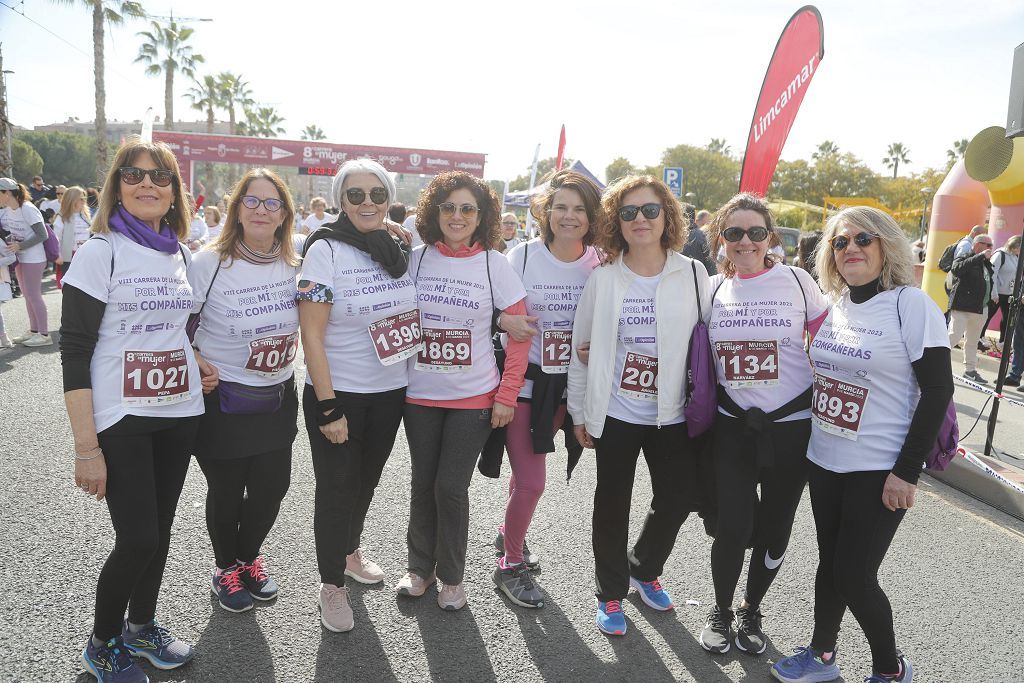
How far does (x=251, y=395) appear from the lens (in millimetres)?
2855

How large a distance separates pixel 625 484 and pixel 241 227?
2053 millimetres

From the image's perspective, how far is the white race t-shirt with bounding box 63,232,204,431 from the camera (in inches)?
93.0

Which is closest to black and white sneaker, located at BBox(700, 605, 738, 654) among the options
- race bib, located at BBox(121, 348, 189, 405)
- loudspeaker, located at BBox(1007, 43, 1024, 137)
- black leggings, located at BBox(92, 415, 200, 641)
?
black leggings, located at BBox(92, 415, 200, 641)

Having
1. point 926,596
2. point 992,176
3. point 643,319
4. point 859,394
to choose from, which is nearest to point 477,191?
point 643,319

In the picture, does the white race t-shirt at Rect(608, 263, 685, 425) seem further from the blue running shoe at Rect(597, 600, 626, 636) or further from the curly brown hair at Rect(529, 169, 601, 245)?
the blue running shoe at Rect(597, 600, 626, 636)

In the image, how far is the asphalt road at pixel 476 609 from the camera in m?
2.70

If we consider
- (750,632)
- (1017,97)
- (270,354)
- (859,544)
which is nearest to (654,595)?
(750,632)

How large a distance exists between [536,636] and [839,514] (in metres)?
1.38

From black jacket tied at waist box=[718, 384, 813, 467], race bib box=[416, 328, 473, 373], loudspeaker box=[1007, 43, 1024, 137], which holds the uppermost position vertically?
loudspeaker box=[1007, 43, 1024, 137]

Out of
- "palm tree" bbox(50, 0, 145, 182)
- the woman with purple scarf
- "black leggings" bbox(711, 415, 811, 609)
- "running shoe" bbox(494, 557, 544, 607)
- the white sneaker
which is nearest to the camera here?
the woman with purple scarf

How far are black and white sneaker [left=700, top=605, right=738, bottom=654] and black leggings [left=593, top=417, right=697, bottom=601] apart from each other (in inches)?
15.1

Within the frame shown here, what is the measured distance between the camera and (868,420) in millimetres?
2514

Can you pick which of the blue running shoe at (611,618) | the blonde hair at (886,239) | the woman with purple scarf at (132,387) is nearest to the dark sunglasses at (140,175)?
the woman with purple scarf at (132,387)

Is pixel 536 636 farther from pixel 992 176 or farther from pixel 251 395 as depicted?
pixel 992 176
